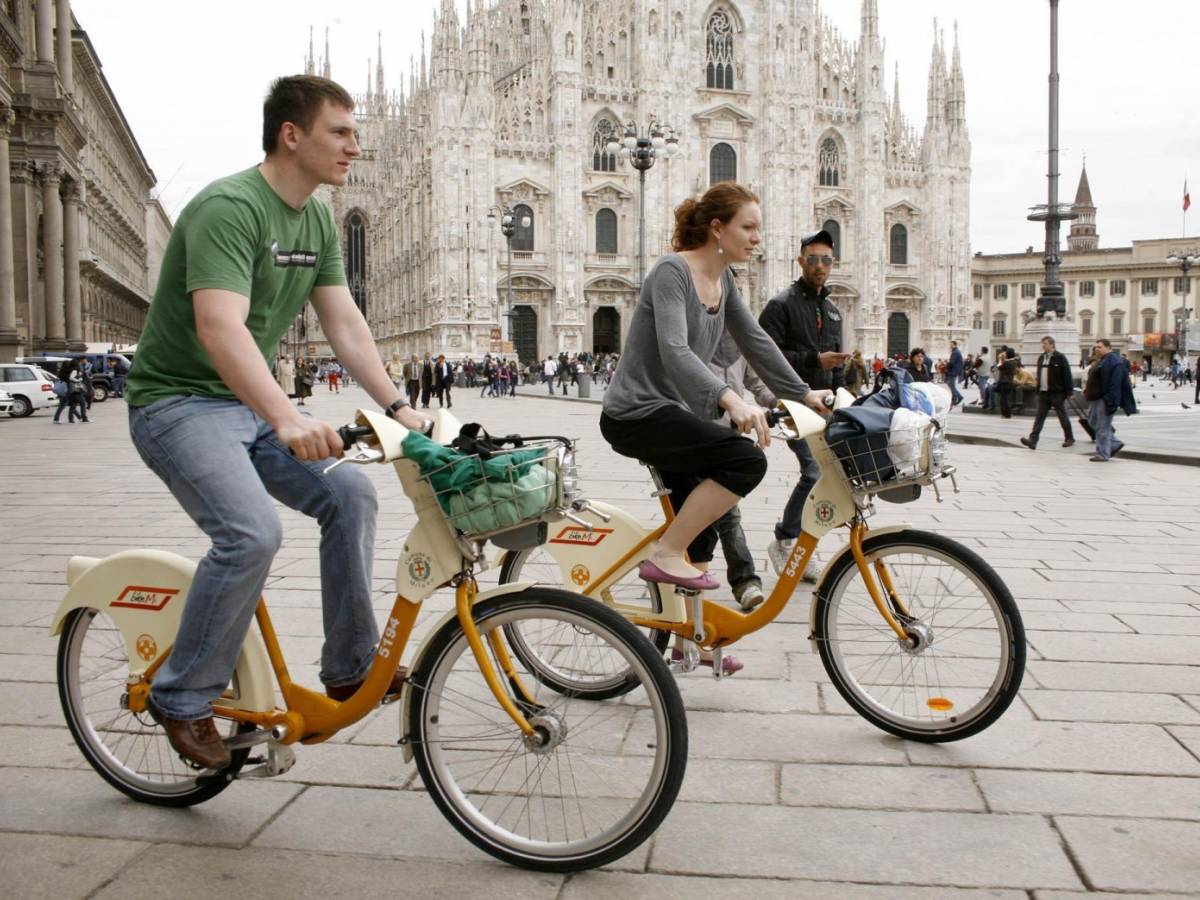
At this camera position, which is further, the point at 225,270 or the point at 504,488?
the point at 225,270

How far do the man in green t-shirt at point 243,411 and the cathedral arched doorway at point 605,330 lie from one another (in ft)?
159

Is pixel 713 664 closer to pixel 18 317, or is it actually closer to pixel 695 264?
pixel 695 264

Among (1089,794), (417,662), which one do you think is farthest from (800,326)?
(417,662)

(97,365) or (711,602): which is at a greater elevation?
(97,365)

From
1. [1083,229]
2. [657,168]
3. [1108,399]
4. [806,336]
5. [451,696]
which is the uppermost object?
[1083,229]

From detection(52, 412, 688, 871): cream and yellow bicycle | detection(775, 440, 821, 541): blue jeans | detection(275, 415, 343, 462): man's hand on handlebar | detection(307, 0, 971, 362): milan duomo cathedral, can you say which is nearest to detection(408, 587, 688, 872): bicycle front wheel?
detection(52, 412, 688, 871): cream and yellow bicycle

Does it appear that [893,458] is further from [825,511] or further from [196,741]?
[196,741]

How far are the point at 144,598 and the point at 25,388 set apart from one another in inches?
914

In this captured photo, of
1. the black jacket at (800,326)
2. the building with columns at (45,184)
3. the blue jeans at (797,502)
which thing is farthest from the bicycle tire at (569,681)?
the building with columns at (45,184)

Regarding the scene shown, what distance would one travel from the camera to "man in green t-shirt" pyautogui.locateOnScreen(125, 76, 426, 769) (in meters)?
2.50

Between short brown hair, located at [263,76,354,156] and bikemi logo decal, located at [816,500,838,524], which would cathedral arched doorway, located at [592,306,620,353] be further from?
short brown hair, located at [263,76,354,156]

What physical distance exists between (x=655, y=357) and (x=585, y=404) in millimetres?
25222

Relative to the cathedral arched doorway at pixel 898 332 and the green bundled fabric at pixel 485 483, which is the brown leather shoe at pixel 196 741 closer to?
the green bundled fabric at pixel 485 483

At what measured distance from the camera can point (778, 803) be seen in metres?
2.83
